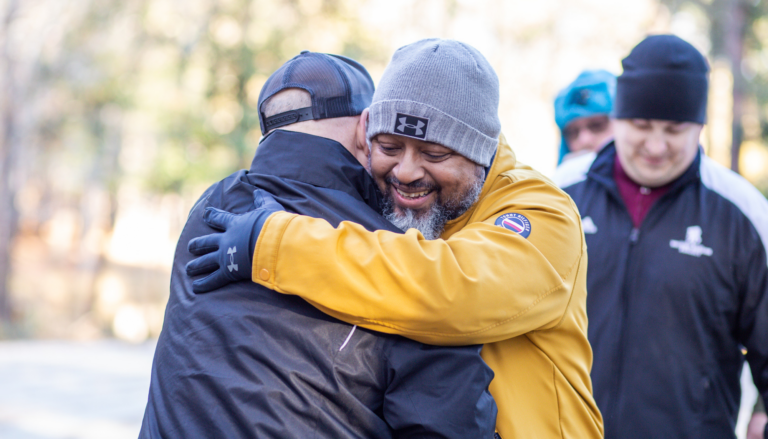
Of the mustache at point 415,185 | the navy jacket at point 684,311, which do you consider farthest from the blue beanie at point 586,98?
the mustache at point 415,185

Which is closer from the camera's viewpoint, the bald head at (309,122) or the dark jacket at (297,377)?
the dark jacket at (297,377)

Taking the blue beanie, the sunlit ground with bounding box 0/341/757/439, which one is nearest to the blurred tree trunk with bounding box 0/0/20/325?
the sunlit ground with bounding box 0/341/757/439

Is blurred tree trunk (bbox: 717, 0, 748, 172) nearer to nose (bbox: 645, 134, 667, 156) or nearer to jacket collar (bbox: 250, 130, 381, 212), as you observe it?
nose (bbox: 645, 134, 667, 156)

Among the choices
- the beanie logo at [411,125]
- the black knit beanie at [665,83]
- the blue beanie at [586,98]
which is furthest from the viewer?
the blue beanie at [586,98]

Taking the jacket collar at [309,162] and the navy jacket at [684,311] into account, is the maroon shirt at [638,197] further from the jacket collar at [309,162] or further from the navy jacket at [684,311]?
the jacket collar at [309,162]

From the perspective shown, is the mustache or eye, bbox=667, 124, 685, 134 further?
eye, bbox=667, 124, 685, 134

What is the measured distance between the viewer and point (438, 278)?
5.43 feet

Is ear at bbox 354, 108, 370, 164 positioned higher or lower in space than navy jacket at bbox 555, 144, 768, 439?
higher

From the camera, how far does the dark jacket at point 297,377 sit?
1.60 meters

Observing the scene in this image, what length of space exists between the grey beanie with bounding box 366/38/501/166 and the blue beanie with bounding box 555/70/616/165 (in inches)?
95.0

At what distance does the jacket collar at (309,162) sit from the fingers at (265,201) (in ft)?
0.22

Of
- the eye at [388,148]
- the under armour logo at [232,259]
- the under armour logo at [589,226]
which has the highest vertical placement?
the eye at [388,148]

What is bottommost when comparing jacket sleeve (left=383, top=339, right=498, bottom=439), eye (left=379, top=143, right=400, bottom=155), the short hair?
jacket sleeve (left=383, top=339, right=498, bottom=439)

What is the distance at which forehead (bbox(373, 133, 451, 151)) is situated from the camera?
7.07ft
